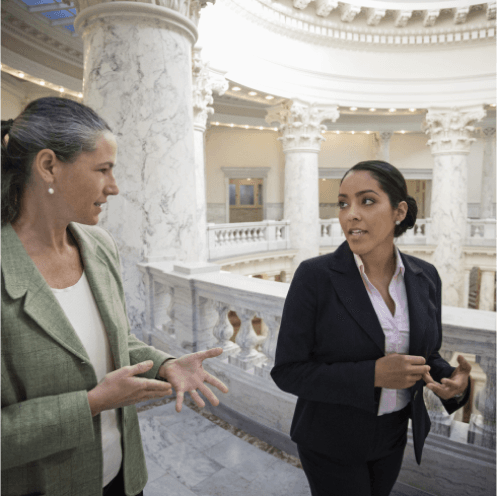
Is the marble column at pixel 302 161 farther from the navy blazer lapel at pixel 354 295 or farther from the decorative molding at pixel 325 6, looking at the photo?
the navy blazer lapel at pixel 354 295

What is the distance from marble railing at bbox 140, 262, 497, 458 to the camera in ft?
7.14

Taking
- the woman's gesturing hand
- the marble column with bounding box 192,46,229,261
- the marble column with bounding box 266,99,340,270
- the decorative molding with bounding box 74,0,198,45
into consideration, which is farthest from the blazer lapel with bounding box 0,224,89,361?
the marble column with bounding box 266,99,340,270

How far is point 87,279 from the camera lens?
1338 mm

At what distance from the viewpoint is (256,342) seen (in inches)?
131

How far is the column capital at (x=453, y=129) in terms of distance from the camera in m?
13.0

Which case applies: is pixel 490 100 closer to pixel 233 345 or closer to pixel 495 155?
pixel 495 155

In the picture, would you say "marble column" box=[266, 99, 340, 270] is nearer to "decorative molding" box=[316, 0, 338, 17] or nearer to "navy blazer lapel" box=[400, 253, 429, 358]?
"decorative molding" box=[316, 0, 338, 17]

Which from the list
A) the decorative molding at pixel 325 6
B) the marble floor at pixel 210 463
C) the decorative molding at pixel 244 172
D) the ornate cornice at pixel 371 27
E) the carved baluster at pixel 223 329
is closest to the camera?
the marble floor at pixel 210 463

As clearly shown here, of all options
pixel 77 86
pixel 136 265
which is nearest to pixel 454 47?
pixel 77 86

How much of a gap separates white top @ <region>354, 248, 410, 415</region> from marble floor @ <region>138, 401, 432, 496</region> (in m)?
1.21

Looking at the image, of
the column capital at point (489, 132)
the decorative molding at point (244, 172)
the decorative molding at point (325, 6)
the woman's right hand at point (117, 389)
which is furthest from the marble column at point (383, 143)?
the woman's right hand at point (117, 389)

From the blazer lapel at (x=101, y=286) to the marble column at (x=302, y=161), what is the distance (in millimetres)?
11028

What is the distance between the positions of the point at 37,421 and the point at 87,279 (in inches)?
17.6

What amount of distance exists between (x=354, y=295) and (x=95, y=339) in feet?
2.94
